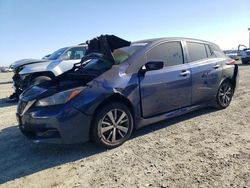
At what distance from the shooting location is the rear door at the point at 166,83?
465 centimetres

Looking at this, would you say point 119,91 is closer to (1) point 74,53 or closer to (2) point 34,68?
(2) point 34,68

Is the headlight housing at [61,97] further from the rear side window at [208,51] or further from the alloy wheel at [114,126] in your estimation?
the rear side window at [208,51]

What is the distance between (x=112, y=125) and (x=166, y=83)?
51.7 inches

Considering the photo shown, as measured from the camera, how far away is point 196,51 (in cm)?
573

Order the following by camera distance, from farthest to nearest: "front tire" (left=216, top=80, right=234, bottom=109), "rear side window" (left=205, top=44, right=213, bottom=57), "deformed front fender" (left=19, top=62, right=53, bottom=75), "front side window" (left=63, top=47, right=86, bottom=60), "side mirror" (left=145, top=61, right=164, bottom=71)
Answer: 1. "front side window" (left=63, top=47, right=86, bottom=60)
2. "deformed front fender" (left=19, top=62, right=53, bottom=75)
3. "front tire" (left=216, top=80, right=234, bottom=109)
4. "rear side window" (left=205, top=44, right=213, bottom=57)
5. "side mirror" (left=145, top=61, right=164, bottom=71)

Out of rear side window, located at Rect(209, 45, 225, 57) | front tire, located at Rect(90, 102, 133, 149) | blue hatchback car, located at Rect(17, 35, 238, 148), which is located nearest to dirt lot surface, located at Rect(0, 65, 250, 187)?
front tire, located at Rect(90, 102, 133, 149)

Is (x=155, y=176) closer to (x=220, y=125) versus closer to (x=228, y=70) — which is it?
(x=220, y=125)

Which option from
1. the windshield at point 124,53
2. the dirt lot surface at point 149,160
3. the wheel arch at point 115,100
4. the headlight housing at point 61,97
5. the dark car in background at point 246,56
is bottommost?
the dark car in background at point 246,56

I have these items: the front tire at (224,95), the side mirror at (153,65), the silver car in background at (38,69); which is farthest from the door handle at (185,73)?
the silver car in background at (38,69)

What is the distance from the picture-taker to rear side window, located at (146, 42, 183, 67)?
4930mm

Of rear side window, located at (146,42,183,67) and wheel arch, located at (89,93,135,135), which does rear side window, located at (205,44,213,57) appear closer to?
rear side window, located at (146,42,183,67)

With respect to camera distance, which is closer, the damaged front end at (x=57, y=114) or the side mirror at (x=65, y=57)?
the damaged front end at (x=57, y=114)

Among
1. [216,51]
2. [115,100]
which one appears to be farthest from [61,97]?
[216,51]

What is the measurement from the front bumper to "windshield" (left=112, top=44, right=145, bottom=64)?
1300 mm
